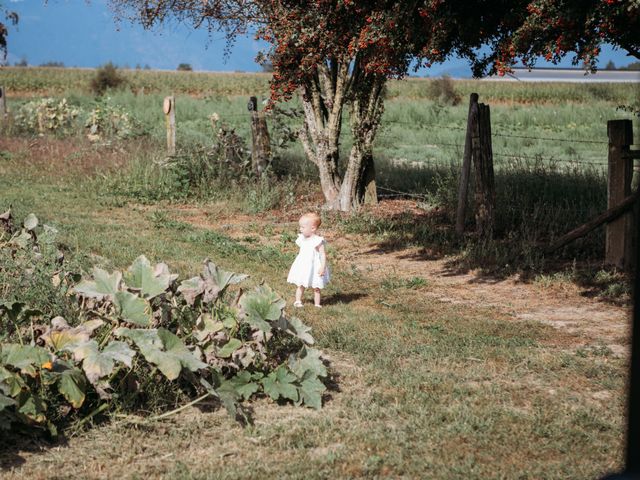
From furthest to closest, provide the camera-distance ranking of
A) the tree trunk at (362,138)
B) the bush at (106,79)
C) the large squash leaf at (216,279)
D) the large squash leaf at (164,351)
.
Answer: the bush at (106,79) < the tree trunk at (362,138) < the large squash leaf at (216,279) < the large squash leaf at (164,351)

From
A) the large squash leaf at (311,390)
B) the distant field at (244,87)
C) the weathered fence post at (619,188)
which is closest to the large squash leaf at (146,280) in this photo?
the large squash leaf at (311,390)

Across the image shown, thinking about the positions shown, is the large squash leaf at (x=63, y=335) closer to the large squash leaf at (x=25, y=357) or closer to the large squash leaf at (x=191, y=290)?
the large squash leaf at (x=25, y=357)

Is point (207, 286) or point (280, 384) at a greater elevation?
point (207, 286)

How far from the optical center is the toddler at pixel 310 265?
23.1 ft

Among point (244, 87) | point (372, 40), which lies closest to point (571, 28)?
point (372, 40)

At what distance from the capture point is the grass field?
154 inches

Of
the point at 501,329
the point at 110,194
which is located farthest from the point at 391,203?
the point at 501,329

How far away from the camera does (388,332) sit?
6.22m

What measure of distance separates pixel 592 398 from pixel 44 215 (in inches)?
345

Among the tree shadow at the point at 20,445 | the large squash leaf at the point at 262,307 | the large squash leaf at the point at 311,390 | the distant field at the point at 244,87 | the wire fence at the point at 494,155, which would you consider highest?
the distant field at the point at 244,87

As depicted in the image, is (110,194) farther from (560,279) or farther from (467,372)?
(467,372)

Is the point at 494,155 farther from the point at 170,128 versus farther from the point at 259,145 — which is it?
the point at 170,128

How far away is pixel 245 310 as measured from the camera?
4.98 meters

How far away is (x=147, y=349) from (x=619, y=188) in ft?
20.2
